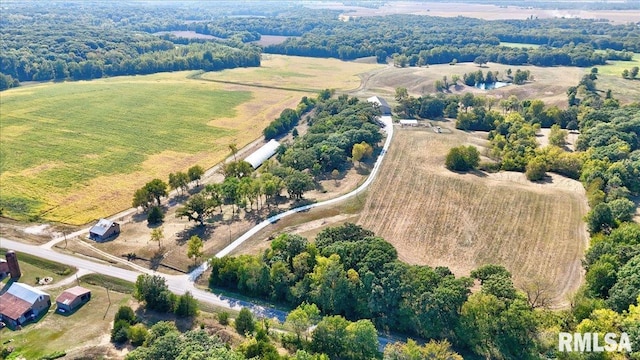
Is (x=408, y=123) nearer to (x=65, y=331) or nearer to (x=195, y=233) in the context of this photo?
(x=195, y=233)

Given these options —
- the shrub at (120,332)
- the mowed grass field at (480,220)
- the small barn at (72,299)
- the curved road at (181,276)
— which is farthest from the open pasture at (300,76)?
the shrub at (120,332)

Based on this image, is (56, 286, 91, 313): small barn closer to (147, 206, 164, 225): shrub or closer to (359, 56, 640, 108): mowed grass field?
Answer: (147, 206, 164, 225): shrub

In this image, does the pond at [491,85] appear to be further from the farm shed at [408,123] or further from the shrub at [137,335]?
the shrub at [137,335]

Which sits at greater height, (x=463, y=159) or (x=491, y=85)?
(x=491, y=85)

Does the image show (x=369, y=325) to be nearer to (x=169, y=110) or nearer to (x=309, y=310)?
(x=309, y=310)

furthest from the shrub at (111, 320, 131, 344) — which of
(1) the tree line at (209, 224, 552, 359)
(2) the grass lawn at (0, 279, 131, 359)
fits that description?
(1) the tree line at (209, 224, 552, 359)

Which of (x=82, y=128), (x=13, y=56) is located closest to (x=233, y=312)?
(x=82, y=128)

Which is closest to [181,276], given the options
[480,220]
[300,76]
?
[480,220]
